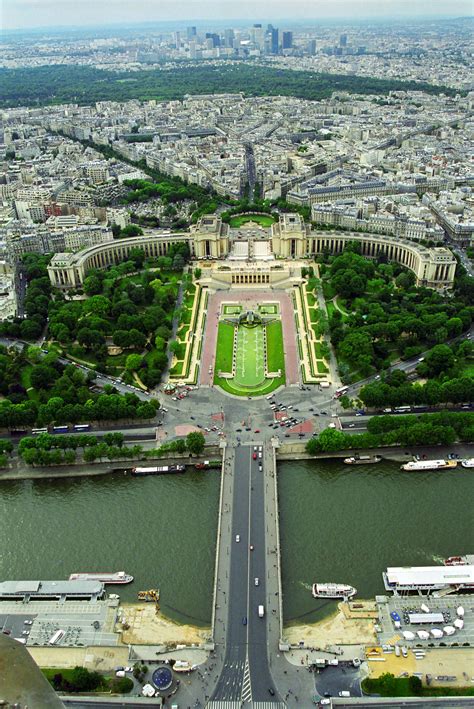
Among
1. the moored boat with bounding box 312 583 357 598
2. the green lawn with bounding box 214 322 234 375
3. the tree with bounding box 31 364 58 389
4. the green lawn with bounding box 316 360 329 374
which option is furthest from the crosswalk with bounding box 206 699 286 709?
the tree with bounding box 31 364 58 389

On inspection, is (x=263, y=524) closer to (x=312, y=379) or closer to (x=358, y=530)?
(x=358, y=530)

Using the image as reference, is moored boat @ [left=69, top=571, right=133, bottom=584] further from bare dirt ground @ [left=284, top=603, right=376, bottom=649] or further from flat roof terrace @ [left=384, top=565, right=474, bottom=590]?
flat roof terrace @ [left=384, top=565, right=474, bottom=590]

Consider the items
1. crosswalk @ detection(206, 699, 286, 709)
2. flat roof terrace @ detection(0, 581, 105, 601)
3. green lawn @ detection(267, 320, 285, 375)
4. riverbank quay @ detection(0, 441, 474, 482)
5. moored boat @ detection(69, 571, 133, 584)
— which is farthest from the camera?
green lawn @ detection(267, 320, 285, 375)

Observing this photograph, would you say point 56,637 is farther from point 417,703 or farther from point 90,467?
point 417,703

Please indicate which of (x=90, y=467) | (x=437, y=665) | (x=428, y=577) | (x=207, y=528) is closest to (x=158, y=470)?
(x=90, y=467)

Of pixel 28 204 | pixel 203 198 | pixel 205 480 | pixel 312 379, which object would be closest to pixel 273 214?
pixel 203 198

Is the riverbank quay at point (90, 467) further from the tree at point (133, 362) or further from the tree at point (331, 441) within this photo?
the tree at point (133, 362)
